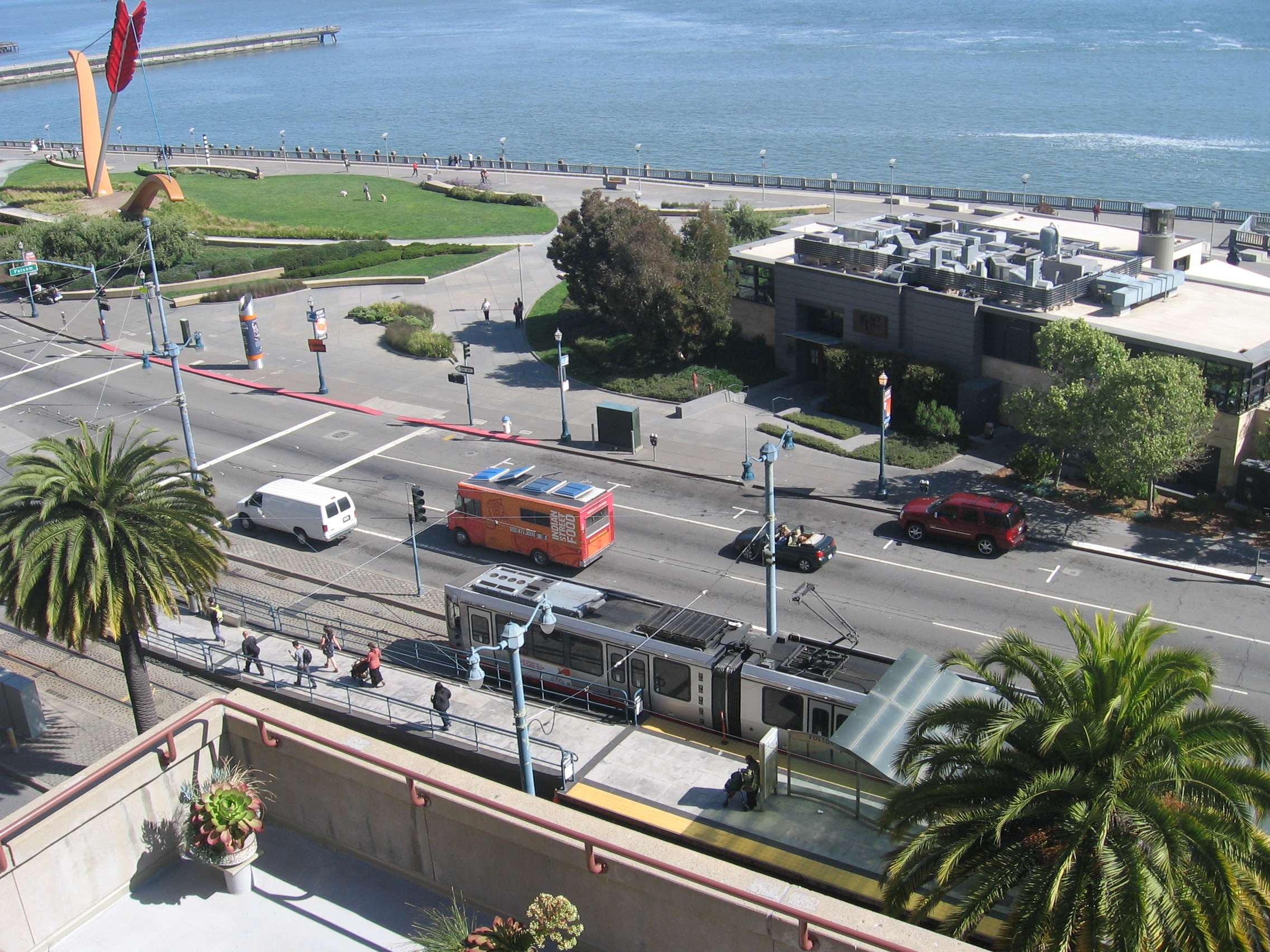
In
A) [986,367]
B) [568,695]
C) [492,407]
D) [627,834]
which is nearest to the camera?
[627,834]

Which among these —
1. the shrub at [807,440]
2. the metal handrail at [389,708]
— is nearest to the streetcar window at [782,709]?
the metal handrail at [389,708]

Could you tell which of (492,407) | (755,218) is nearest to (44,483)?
(492,407)

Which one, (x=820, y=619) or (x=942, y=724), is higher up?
(x=942, y=724)

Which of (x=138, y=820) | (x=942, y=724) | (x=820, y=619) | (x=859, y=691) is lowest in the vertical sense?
(x=820, y=619)

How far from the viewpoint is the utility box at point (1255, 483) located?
126ft

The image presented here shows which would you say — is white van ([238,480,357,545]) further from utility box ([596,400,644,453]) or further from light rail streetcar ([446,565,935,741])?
utility box ([596,400,644,453])

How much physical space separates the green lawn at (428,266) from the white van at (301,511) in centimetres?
3329

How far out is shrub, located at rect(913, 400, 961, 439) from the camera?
44.8 meters

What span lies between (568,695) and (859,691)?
23.7ft

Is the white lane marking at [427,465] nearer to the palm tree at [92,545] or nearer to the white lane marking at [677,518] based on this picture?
the white lane marking at [677,518]

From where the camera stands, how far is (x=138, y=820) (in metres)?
11.6

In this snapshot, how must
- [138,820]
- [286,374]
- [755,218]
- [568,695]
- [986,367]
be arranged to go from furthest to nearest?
[755,218]
[286,374]
[986,367]
[568,695]
[138,820]

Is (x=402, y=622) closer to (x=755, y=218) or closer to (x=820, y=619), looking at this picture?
(x=820, y=619)

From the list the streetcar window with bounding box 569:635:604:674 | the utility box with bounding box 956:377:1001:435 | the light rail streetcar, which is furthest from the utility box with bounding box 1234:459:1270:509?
the streetcar window with bounding box 569:635:604:674
